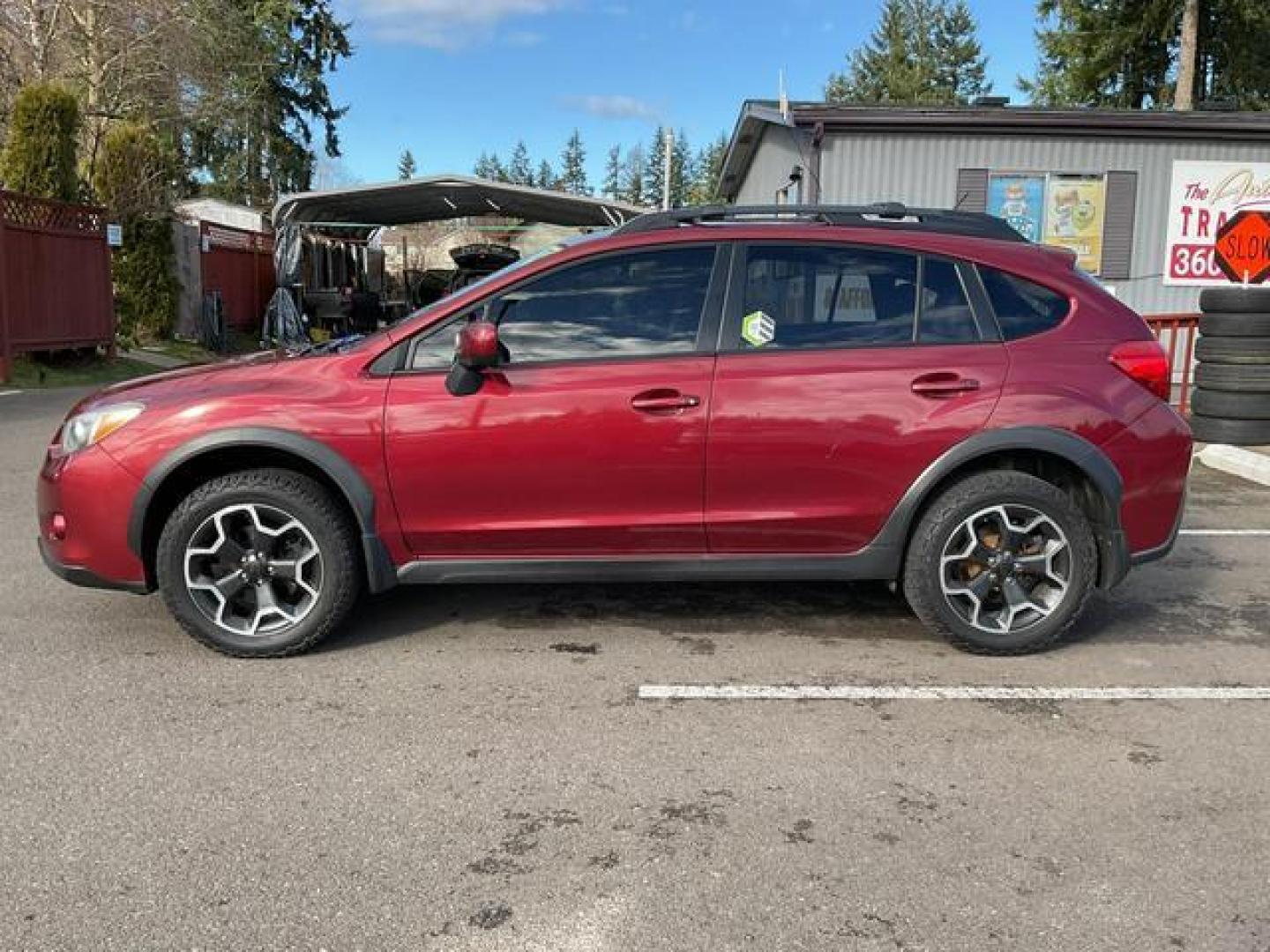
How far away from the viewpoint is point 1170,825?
123 inches

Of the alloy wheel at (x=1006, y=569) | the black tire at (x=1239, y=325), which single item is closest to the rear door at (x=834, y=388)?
the alloy wheel at (x=1006, y=569)

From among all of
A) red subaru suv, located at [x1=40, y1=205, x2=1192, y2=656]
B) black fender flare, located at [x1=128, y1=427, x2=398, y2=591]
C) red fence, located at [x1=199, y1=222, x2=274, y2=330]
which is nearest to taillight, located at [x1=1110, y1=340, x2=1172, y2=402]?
red subaru suv, located at [x1=40, y1=205, x2=1192, y2=656]

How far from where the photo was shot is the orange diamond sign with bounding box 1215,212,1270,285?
33.0ft

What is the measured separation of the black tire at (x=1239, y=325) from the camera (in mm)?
8984

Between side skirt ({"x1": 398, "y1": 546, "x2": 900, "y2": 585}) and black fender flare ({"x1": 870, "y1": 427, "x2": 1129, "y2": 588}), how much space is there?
121 mm

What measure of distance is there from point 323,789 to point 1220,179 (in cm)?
1508

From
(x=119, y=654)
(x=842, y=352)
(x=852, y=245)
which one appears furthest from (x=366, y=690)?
(x=852, y=245)

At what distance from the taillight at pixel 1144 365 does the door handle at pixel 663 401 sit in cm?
178

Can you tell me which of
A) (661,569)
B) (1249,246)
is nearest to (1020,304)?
(661,569)

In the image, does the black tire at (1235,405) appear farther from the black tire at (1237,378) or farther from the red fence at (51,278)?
the red fence at (51,278)

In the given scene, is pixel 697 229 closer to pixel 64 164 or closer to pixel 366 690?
pixel 366 690

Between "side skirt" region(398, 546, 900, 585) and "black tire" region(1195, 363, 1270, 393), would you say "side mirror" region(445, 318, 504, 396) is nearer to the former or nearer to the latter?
"side skirt" region(398, 546, 900, 585)

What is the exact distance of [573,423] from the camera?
4.21m

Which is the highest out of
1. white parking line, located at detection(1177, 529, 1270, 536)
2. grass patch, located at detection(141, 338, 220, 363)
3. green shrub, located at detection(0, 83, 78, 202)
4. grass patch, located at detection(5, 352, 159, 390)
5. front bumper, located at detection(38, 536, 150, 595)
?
green shrub, located at detection(0, 83, 78, 202)
